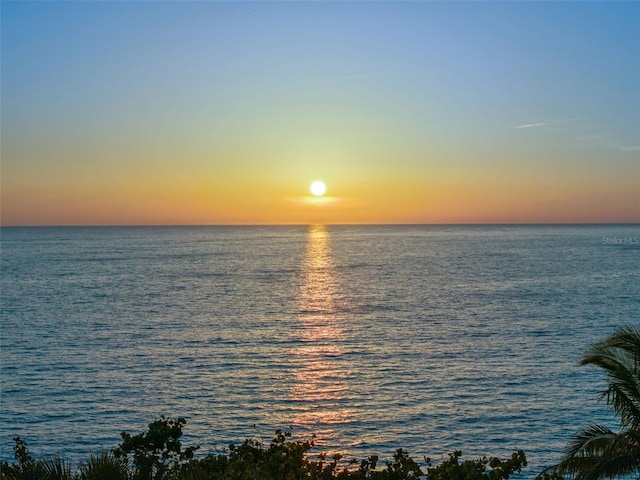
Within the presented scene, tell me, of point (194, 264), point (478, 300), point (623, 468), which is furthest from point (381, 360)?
point (194, 264)

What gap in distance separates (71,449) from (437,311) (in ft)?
187

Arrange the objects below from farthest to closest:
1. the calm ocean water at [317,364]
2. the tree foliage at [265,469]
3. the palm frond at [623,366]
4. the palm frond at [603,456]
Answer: the calm ocean water at [317,364], the palm frond at [623,366], the palm frond at [603,456], the tree foliage at [265,469]

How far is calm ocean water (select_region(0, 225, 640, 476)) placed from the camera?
125 ft

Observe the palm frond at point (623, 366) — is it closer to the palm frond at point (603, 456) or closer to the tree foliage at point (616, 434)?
the tree foliage at point (616, 434)

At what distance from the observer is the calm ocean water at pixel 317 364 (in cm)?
3822

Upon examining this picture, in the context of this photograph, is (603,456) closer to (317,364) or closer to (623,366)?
(623,366)

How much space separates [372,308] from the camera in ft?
293

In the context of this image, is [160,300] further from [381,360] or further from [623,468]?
[623,468]

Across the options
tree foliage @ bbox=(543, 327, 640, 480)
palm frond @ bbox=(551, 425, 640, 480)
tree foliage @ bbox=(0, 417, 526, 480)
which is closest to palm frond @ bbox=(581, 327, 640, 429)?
tree foliage @ bbox=(543, 327, 640, 480)

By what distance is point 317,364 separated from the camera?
2152 inches

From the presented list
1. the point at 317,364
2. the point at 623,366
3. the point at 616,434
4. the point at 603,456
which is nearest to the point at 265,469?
the point at 603,456

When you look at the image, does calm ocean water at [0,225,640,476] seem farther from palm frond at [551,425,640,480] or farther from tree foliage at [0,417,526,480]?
tree foliage at [0,417,526,480]

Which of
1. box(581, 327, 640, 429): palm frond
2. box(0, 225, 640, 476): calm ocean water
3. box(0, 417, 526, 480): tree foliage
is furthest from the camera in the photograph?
box(0, 225, 640, 476): calm ocean water

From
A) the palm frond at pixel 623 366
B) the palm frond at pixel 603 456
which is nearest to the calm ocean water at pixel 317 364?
the palm frond at pixel 623 366
